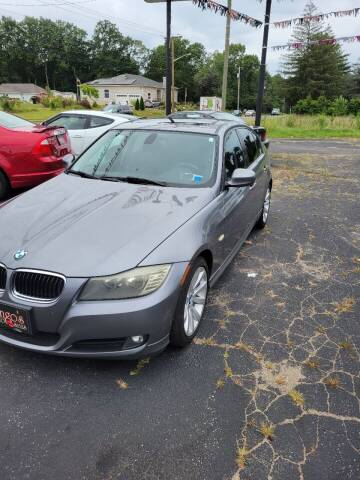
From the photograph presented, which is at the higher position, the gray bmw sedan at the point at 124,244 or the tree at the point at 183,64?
the tree at the point at 183,64

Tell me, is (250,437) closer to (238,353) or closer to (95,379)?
(238,353)

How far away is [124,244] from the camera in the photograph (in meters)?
2.42

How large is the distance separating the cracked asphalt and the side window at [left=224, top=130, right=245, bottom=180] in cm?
119

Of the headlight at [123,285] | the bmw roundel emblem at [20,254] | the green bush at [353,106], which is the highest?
the green bush at [353,106]

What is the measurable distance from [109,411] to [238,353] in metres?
1.03

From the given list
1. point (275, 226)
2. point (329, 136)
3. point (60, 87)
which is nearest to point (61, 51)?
point (60, 87)

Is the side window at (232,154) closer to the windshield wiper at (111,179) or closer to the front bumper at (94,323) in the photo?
the windshield wiper at (111,179)

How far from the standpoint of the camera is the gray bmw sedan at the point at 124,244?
2221mm

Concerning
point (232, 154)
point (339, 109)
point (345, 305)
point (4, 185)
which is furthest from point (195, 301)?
point (339, 109)

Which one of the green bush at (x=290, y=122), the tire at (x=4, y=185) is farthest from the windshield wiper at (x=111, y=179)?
the green bush at (x=290, y=122)

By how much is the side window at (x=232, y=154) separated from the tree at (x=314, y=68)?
63.9 metres

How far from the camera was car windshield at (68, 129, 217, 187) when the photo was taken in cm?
338

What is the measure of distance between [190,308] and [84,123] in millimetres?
7263

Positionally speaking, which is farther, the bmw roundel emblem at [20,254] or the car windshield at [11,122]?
the car windshield at [11,122]
